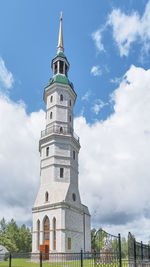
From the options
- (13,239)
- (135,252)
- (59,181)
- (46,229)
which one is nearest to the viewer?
(135,252)

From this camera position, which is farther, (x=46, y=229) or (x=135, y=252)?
(x=46, y=229)

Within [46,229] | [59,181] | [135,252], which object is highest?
[59,181]

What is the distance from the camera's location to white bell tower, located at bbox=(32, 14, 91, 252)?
27.4 meters

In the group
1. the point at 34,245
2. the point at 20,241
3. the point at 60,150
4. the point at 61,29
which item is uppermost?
the point at 61,29

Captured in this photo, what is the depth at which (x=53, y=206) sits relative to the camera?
1104 inches

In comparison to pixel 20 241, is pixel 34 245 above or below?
above

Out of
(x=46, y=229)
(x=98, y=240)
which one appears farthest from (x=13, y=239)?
(x=98, y=240)

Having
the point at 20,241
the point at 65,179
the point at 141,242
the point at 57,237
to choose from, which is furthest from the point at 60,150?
the point at 20,241

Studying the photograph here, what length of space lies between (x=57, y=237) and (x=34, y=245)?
3719mm

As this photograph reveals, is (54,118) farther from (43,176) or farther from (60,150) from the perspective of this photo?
(43,176)

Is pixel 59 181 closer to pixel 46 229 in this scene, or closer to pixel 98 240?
pixel 46 229

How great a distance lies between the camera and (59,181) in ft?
98.4

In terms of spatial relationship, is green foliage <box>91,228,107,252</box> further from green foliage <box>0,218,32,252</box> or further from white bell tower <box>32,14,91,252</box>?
green foliage <box>0,218,32,252</box>

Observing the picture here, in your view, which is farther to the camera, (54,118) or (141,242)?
(54,118)
